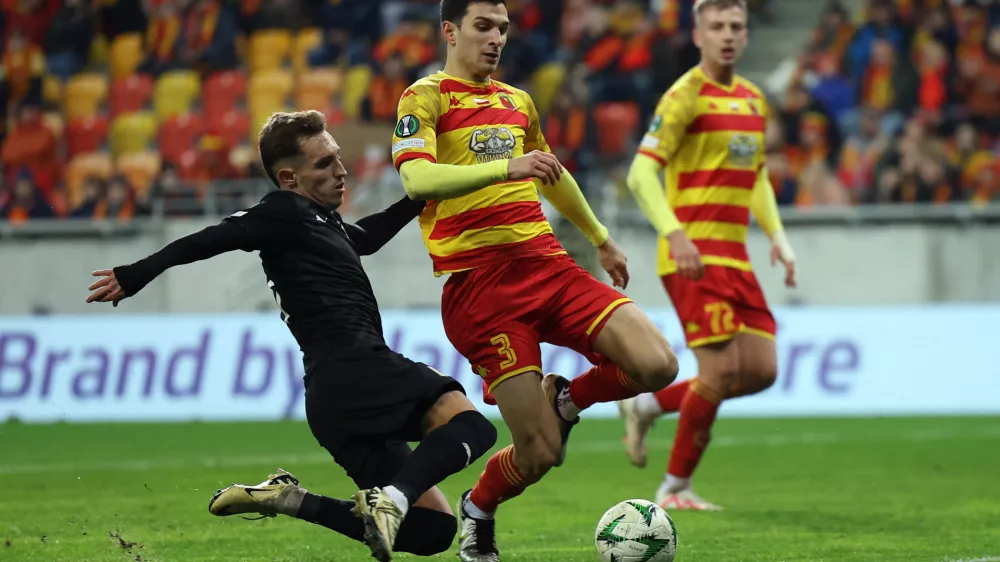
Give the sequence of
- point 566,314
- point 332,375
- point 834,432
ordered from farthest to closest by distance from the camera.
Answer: point 834,432 < point 566,314 < point 332,375

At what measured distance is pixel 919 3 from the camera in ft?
56.3

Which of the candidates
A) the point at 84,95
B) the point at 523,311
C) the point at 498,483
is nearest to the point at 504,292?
the point at 523,311

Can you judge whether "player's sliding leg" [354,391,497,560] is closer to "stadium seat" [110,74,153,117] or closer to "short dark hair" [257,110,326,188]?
"short dark hair" [257,110,326,188]

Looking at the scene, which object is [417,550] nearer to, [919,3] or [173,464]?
[173,464]

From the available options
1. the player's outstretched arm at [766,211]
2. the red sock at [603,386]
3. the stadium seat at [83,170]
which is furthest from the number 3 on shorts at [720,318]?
the stadium seat at [83,170]

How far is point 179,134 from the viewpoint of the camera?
17.6 m

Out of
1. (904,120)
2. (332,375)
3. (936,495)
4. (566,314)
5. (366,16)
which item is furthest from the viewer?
(366,16)

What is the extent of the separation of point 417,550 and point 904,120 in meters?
11.9

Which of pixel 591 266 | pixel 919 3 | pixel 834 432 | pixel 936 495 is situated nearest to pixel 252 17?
pixel 591 266

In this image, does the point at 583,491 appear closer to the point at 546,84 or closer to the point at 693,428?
the point at 693,428

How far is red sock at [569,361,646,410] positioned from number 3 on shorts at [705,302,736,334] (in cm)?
153

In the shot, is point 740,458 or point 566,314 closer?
point 566,314

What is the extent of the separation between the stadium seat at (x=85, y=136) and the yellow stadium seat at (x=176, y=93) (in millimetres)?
736

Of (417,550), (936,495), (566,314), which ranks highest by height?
(566,314)
